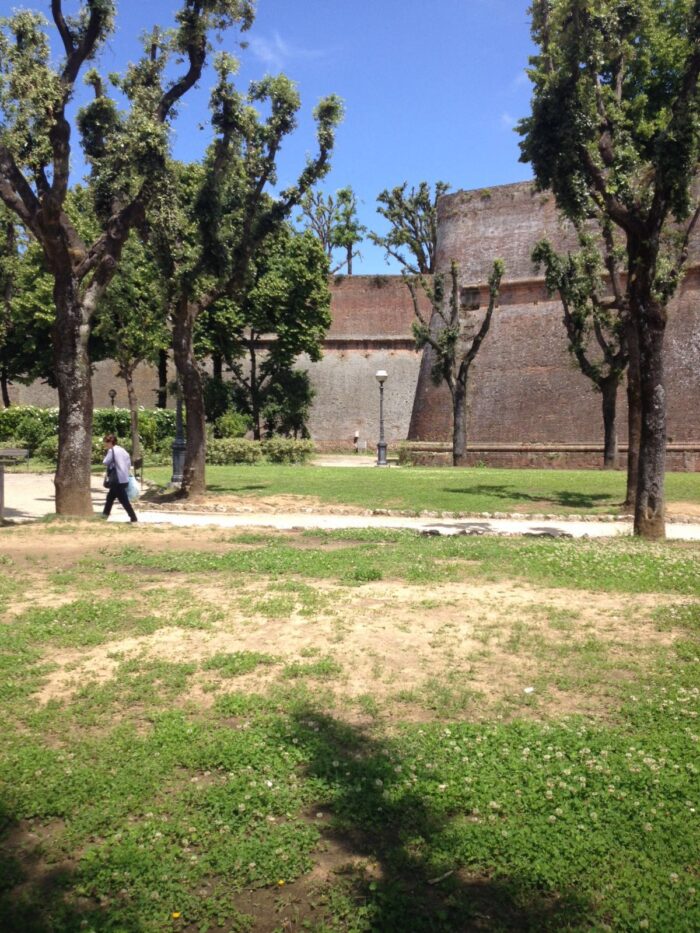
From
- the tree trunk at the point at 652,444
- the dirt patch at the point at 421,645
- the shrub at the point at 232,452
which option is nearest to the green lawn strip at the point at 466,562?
the dirt patch at the point at 421,645

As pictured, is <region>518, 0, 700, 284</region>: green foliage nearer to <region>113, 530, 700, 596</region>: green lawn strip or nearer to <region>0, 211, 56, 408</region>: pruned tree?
<region>113, 530, 700, 596</region>: green lawn strip

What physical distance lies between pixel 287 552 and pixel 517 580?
2.63 meters

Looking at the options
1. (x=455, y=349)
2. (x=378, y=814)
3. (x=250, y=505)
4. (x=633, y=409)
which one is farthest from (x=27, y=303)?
(x=378, y=814)

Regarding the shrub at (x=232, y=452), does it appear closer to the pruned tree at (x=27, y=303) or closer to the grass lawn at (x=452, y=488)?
the grass lawn at (x=452, y=488)

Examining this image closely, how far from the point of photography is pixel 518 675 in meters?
4.79

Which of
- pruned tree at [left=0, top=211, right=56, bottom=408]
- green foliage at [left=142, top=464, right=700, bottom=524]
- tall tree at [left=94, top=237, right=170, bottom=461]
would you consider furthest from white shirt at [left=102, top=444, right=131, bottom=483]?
pruned tree at [left=0, top=211, right=56, bottom=408]

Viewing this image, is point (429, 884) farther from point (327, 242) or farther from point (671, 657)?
point (327, 242)

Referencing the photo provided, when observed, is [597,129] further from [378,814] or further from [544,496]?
[378,814]

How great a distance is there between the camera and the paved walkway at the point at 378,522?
11641mm

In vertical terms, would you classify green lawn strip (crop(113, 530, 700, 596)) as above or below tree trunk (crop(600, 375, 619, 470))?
below

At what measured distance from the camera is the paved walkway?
11.6 meters

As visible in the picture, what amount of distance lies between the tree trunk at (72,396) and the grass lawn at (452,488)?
172 inches

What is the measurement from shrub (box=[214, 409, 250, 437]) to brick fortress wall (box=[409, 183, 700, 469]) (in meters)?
7.45

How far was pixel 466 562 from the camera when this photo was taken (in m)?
8.13
